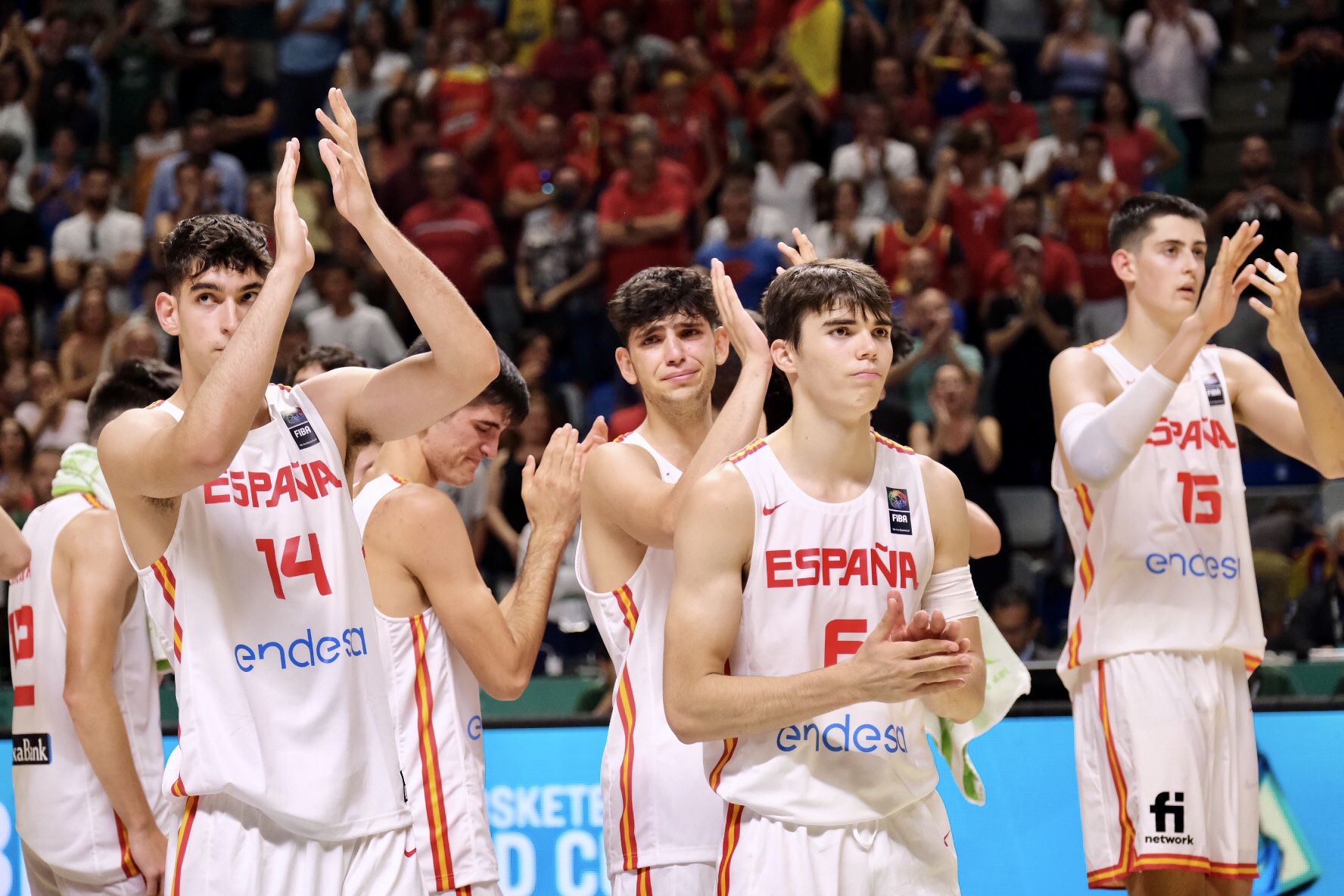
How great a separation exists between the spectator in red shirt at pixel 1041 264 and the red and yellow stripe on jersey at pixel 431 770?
7256mm

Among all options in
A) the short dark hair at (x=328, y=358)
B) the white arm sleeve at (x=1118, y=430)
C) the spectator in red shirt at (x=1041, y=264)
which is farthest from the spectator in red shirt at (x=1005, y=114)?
the white arm sleeve at (x=1118, y=430)

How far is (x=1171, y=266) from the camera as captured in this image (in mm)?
→ 5684

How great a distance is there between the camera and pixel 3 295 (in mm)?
12891

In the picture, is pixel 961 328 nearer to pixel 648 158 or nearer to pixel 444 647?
pixel 648 158

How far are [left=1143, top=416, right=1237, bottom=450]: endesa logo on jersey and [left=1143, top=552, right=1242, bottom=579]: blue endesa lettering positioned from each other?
387mm

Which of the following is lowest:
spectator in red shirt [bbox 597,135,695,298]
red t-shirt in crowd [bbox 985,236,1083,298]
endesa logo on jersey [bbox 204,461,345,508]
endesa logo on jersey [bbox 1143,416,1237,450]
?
endesa logo on jersey [bbox 204,461,345,508]

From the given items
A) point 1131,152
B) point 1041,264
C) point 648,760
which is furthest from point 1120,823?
point 1131,152

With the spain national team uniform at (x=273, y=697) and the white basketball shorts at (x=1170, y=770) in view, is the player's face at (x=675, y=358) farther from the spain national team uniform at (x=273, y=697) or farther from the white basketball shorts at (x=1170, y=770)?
the white basketball shorts at (x=1170, y=770)

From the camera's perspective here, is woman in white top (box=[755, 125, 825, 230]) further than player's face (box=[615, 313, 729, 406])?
Yes

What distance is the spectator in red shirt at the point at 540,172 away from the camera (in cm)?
1312

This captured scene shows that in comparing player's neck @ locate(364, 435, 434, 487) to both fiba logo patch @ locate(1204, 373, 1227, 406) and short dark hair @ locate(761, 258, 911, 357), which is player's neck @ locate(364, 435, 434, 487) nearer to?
short dark hair @ locate(761, 258, 911, 357)

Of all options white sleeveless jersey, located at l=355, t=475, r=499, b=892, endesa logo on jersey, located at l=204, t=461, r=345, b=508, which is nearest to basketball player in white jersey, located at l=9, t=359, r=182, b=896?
white sleeveless jersey, located at l=355, t=475, r=499, b=892

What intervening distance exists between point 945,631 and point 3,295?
11.3 meters

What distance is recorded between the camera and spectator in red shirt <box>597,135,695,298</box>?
12.4 m
